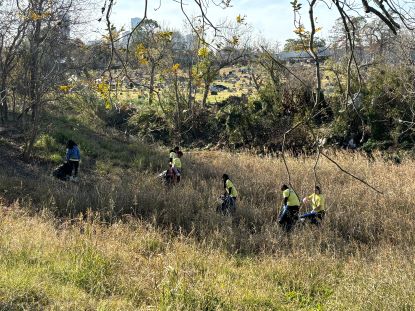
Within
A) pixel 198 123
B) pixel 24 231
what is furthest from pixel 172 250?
pixel 198 123

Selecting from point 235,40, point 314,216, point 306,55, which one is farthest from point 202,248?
point 235,40

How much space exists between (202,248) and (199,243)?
341 mm

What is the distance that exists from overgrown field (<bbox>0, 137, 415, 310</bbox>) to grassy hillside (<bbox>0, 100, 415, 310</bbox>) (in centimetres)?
2

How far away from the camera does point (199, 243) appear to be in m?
7.98

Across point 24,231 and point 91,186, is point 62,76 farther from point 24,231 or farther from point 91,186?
point 24,231

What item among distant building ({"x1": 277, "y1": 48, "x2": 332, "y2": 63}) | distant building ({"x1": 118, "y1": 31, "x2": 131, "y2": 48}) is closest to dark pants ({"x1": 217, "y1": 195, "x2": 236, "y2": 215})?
distant building ({"x1": 277, "y1": 48, "x2": 332, "y2": 63})

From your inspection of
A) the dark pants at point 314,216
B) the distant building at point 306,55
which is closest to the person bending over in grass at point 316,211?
the dark pants at point 314,216

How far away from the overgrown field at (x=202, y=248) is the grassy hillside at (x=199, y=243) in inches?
0.9

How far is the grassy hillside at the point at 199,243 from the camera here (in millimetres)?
5078

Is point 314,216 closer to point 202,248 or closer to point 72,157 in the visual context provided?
point 202,248

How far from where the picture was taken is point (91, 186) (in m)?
13.5

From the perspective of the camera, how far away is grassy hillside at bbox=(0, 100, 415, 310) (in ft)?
16.7

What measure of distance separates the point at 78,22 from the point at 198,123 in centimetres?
1084

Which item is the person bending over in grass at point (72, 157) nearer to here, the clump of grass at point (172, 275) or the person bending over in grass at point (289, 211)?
the clump of grass at point (172, 275)
